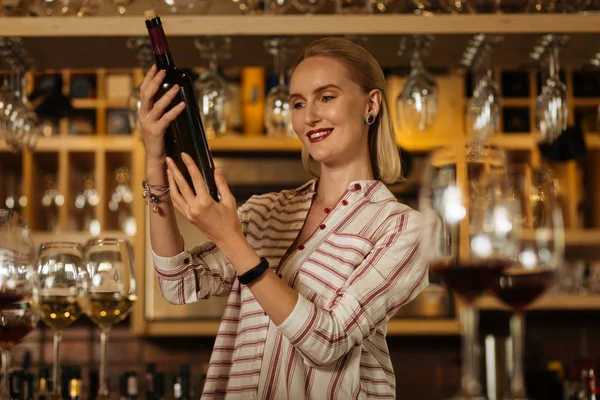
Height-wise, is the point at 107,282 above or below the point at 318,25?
below

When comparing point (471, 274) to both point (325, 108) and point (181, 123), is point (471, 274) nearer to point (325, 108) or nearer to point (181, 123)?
point (181, 123)

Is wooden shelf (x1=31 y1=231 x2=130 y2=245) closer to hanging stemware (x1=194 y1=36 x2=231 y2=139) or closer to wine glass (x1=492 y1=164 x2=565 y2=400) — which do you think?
hanging stemware (x1=194 y1=36 x2=231 y2=139)

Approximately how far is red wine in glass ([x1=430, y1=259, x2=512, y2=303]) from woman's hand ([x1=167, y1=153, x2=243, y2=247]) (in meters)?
0.38

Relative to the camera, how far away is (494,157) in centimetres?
63

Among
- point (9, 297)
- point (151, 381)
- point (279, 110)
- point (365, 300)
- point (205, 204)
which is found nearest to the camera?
point (9, 297)

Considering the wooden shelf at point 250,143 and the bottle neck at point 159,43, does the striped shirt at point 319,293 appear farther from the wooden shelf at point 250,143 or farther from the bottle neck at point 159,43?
the wooden shelf at point 250,143

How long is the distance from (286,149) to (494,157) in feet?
6.92

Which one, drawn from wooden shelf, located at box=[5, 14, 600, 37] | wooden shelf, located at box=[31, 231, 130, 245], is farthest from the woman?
wooden shelf, located at box=[31, 231, 130, 245]

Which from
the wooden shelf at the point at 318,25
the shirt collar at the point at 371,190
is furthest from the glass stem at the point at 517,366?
the wooden shelf at the point at 318,25

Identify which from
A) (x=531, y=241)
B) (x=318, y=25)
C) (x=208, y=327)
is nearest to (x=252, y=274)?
(x=531, y=241)

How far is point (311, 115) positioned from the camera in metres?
1.26

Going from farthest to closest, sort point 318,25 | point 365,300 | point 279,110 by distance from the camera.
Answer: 1. point 279,110
2. point 318,25
3. point 365,300

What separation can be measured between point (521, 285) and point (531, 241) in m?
0.05

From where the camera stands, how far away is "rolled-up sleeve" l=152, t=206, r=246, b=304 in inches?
47.9
